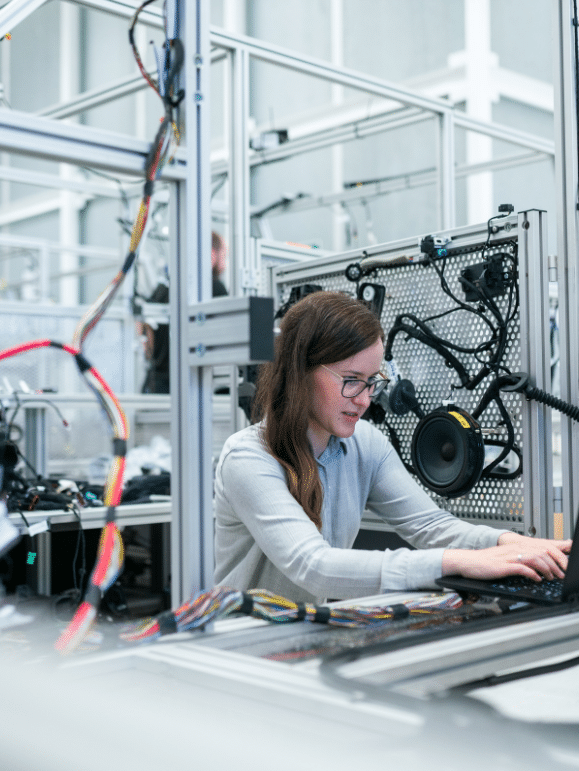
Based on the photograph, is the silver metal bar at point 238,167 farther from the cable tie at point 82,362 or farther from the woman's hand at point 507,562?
the cable tie at point 82,362

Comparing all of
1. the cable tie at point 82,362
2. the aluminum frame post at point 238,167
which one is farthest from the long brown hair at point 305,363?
the aluminum frame post at point 238,167

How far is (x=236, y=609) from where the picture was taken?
81 centimetres

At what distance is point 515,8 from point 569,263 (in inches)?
159

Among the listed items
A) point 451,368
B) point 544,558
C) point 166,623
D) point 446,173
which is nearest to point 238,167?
point 446,173

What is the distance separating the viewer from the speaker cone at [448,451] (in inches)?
59.5

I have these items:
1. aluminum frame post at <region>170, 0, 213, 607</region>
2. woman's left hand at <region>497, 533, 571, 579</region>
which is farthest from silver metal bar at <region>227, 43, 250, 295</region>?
aluminum frame post at <region>170, 0, 213, 607</region>

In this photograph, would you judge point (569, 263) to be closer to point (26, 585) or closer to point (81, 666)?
point (81, 666)

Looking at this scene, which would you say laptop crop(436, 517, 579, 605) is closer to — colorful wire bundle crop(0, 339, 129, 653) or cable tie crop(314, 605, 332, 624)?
cable tie crop(314, 605, 332, 624)

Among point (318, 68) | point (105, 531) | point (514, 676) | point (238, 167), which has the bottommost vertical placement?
point (514, 676)

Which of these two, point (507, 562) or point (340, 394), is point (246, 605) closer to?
point (507, 562)

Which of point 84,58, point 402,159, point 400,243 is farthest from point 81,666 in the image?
point 84,58

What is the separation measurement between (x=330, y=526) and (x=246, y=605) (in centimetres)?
64

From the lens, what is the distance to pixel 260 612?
84cm

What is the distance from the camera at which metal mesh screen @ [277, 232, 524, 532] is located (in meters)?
1.54
